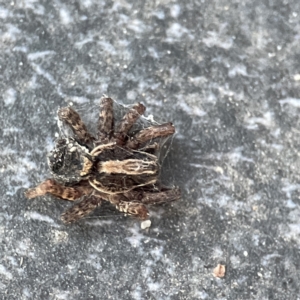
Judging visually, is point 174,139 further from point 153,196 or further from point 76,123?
point 76,123

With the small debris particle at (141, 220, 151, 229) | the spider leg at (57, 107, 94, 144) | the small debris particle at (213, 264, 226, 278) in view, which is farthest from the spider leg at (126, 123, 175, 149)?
the small debris particle at (213, 264, 226, 278)

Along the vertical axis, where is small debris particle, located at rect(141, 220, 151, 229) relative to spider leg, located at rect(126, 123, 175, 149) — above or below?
below

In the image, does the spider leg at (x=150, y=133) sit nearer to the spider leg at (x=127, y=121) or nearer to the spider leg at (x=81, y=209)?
the spider leg at (x=127, y=121)

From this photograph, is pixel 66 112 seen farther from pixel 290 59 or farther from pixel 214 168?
pixel 290 59

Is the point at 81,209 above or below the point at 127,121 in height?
below

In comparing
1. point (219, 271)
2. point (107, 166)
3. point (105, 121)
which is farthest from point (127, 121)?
point (219, 271)

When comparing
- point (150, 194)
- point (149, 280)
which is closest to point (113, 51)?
point (150, 194)

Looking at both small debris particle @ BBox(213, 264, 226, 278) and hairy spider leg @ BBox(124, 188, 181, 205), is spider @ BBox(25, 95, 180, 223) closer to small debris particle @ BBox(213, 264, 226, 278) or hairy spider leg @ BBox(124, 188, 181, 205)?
hairy spider leg @ BBox(124, 188, 181, 205)
